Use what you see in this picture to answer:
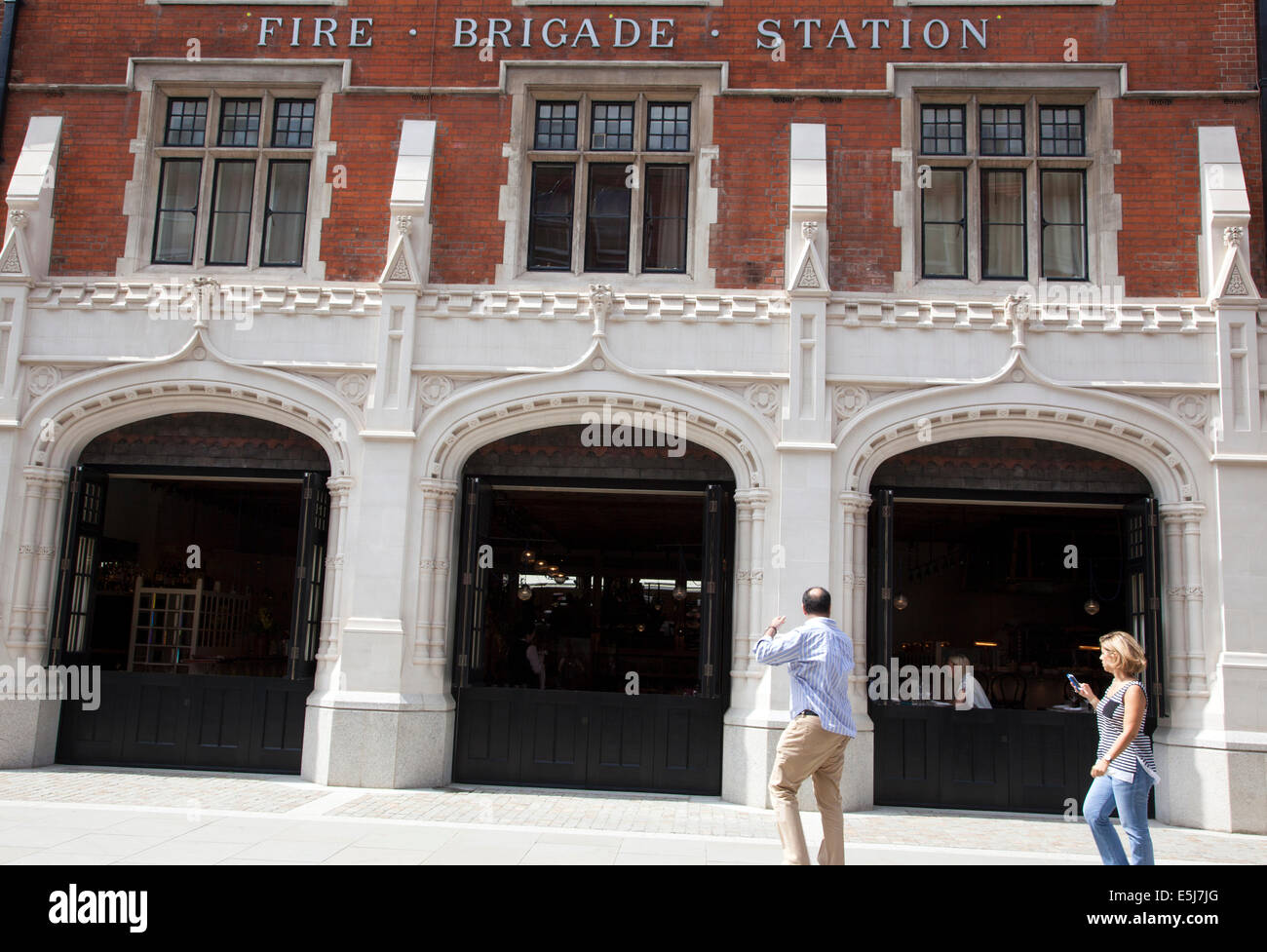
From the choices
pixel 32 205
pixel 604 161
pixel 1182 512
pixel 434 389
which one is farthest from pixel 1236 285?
pixel 32 205

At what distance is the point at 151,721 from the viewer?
37.8 feet

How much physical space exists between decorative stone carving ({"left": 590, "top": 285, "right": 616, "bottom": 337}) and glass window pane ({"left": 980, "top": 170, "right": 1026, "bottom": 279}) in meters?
4.22

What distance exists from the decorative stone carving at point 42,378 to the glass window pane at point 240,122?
3.29 meters

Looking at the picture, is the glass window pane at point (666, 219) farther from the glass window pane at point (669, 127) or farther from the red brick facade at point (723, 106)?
the red brick facade at point (723, 106)

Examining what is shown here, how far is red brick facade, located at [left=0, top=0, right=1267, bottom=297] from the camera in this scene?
37.2ft

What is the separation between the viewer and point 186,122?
12.4m

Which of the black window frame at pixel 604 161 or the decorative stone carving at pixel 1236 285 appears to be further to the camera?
the black window frame at pixel 604 161

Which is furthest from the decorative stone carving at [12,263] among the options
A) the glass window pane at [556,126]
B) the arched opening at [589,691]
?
the glass window pane at [556,126]

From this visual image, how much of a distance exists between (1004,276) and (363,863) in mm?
8973

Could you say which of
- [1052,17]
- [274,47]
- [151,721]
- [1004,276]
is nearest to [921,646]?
[1004,276]

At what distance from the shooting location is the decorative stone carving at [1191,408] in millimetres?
10656

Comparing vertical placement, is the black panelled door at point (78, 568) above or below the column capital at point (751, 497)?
below

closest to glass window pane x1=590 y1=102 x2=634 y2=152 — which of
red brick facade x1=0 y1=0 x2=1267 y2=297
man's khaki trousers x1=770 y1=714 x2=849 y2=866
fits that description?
red brick facade x1=0 y1=0 x2=1267 y2=297
